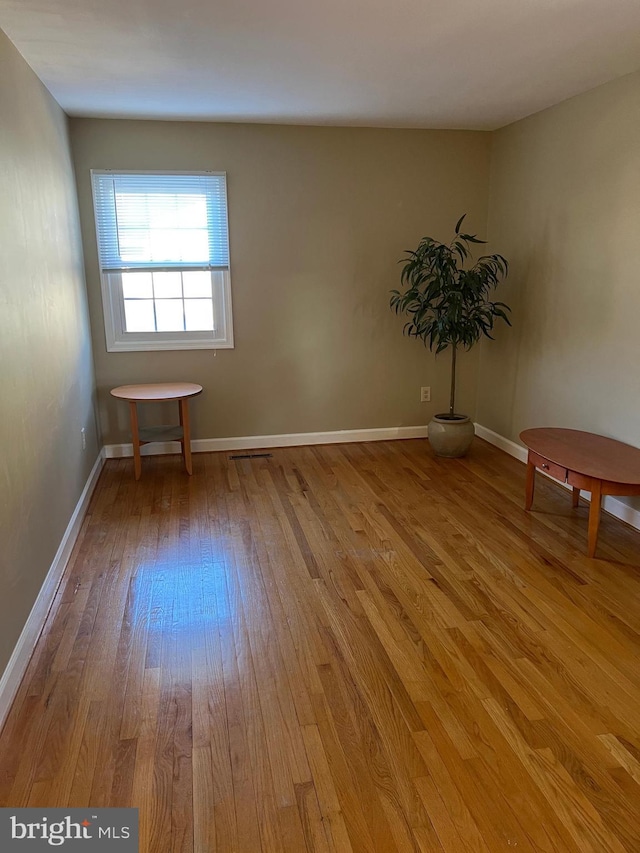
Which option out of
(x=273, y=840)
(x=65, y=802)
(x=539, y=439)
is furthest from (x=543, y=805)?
(x=539, y=439)

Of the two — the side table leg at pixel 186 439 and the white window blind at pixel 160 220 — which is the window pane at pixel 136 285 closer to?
the white window blind at pixel 160 220

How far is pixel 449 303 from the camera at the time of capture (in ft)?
14.0

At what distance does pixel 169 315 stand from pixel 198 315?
21cm

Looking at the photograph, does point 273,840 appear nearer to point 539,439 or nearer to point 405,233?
point 539,439

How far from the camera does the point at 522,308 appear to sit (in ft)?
14.4

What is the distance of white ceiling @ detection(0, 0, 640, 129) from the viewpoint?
2344mm

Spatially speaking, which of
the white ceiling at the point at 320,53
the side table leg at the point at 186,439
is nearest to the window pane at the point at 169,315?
the side table leg at the point at 186,439

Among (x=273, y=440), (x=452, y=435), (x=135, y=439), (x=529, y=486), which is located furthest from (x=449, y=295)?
(x=135, y=439)

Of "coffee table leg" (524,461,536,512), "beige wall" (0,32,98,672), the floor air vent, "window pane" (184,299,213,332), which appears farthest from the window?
"coffee table leg" (524,461,536,512)

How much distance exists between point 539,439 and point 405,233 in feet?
6.91

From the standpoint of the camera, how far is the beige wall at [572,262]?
10.8 feet

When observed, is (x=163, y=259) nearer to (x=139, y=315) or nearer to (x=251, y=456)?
(x=139, y=315)

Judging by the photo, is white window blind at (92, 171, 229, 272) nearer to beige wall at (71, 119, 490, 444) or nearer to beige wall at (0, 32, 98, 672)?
beige wall at (71, 119, 490, 444)

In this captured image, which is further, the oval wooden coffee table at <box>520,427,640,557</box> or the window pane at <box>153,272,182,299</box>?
the window pane at <box>153,272,182,299</box>
